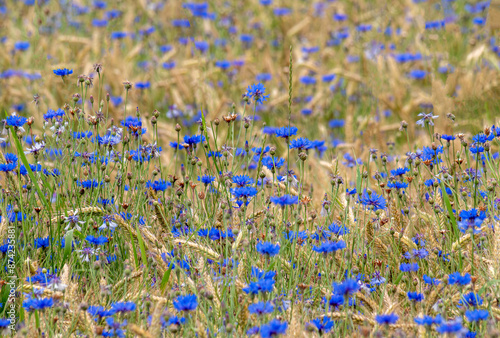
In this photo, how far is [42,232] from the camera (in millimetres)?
2643

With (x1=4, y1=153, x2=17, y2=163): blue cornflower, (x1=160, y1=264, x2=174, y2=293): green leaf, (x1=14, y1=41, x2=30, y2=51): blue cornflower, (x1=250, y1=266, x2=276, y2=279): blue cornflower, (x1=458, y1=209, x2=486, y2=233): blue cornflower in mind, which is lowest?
(x1=160, y1=264, x2=174, y2=293): green leaf

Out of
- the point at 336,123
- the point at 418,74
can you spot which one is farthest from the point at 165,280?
the point at 418,74

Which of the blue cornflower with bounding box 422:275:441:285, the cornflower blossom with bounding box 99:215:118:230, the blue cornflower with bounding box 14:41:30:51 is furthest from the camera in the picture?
the blue cornflower with bounding box 14:41:30:51

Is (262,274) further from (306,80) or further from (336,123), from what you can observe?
(306,80)

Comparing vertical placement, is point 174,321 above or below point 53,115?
below

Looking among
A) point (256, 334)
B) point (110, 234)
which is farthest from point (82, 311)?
point (110, 234)

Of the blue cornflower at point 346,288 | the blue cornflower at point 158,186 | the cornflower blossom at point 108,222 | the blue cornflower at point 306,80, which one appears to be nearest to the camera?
the blue cornflower at point 346,288

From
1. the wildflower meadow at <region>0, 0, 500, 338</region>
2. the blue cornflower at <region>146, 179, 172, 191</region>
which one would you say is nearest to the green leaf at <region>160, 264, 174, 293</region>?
the wildflower meadow at <region>0, 0, 500, 338</region>

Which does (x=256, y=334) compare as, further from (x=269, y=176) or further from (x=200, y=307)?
(x=269, y=176)

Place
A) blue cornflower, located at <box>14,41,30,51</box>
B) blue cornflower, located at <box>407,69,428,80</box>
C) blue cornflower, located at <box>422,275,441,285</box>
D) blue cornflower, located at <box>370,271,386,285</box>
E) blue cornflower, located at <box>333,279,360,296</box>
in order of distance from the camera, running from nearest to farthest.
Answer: blue cornflower, located at <box>333,279,360,296</box>
blue cornflower, located at <box>422,275,441,285</box>
blue cornflower, located at <box>370,271,386,285</box>
blue cornflower, located at <box>407,69,428,80</box>
blue cornflower, located at <box>14,41,30,51</box>

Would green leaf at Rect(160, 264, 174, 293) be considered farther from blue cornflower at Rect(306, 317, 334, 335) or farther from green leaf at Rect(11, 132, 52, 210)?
green leaf at Rect(11, 132, 52, 210)

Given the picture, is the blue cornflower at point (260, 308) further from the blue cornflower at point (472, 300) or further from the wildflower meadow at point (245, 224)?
the blue cornflower at point (472, 300)

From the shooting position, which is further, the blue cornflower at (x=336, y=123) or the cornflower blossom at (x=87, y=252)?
the blue cornflower at (x=336, y=123)

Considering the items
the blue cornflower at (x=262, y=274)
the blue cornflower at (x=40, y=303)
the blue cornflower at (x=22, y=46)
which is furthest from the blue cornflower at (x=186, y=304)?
the blue cornflower at (x=22, y=46)
